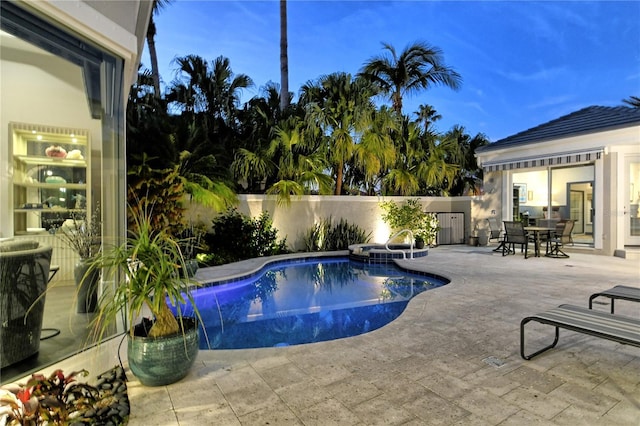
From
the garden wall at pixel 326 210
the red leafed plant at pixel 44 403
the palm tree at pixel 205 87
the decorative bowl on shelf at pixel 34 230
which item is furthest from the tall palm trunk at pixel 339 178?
the red leafed plant at pixel 44 403

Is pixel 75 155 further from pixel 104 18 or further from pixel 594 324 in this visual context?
pixel 594 324

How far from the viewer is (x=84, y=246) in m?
3.88

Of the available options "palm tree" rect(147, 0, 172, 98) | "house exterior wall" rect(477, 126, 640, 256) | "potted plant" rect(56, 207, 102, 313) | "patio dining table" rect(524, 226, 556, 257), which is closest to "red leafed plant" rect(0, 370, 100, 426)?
"potted plant" rect(56, 207, 102, 313)

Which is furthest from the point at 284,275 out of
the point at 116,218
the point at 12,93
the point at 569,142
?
the point at 569,142

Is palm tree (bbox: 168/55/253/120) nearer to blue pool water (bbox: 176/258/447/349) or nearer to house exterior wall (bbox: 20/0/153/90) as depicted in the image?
blue pool water (bbox: 176/258/447/349)

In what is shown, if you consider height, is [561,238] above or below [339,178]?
below

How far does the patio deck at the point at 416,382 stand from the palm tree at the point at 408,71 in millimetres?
13496

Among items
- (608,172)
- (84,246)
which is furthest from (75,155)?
(608,172)

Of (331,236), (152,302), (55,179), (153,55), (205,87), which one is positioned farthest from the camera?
(153,55)

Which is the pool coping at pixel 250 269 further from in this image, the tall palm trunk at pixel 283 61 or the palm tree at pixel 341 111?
the tall palm trunk at pixel 283 61

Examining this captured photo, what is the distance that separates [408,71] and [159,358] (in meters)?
16.3

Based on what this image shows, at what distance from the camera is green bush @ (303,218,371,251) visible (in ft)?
43.3

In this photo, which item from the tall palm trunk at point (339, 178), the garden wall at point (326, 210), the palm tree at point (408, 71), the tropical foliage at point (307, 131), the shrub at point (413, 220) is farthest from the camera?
the palm tree at point (408, 71)

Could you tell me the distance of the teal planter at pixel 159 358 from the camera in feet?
9.93
